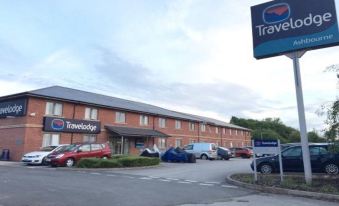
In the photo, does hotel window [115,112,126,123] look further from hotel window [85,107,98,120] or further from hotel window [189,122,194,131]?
hotel window [189,122,194,131]

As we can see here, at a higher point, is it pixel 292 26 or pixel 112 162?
pixel 292 26

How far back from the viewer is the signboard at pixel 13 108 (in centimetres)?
2756

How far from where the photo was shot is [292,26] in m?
15.1

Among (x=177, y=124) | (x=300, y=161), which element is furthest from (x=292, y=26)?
(x=177, y=124)

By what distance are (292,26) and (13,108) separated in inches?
917

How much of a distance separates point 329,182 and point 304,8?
7.50 meters

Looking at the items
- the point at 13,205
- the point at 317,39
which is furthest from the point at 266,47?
the point at 13,205

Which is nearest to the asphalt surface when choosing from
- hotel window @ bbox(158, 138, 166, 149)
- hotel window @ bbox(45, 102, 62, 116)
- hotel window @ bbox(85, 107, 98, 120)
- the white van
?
hotel window @ bbox(45, 102, 62, 116)

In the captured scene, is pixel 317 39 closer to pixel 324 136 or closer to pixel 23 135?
pixel 324 136

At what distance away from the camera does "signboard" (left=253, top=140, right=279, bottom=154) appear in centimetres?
1407

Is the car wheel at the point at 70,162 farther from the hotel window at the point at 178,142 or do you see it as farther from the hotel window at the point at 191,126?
the hotel window at the point at 191,126

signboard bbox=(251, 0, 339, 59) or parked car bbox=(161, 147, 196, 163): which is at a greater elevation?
signboard bbox=(251, 0, 339, 59)

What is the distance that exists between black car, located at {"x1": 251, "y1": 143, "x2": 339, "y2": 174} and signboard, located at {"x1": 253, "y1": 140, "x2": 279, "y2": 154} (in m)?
3.36

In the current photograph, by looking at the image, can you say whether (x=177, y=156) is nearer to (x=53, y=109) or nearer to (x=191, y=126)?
(x=53, y=109)
